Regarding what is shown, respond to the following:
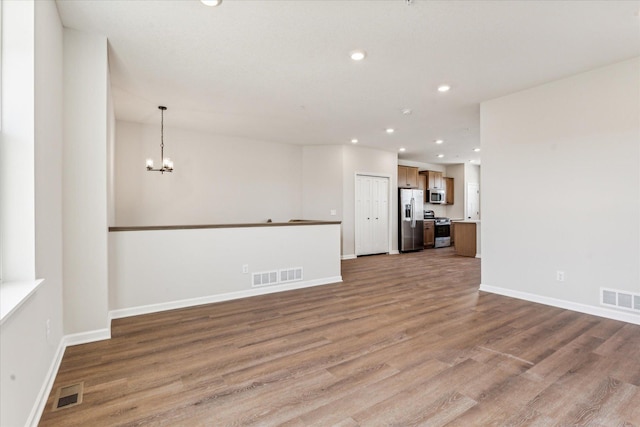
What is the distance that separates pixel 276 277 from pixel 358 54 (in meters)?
3.13

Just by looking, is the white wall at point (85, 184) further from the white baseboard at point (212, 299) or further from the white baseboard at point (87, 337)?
the white baseboard at point (212, 299)

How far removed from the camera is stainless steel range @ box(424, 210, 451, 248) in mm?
9914

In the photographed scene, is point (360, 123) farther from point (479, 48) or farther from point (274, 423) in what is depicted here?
point (274, 423)

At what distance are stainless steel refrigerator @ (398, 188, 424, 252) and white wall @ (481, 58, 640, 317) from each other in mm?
4119

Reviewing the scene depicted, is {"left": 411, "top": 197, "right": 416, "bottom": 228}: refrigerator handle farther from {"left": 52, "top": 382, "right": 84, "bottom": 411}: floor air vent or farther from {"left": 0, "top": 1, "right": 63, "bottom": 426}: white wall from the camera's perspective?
{"left": 52, "top": 382, "right": 84, "bottom": 411}: floor air vent

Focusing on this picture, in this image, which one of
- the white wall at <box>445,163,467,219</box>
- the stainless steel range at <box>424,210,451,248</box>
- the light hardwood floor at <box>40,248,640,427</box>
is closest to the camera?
the light hardwood floor at <box>40,248,640,427</box>

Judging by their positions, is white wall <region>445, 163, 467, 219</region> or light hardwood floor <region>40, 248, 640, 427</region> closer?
light hardwood floor <region>40, 248, 640, 427</region>

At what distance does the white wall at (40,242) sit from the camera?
152 centimetres

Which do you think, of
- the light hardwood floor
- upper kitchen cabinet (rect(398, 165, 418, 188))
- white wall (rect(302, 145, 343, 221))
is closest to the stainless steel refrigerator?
upper kitchen cabinet (rect(398, 165, 418, 188))

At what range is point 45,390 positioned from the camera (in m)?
2.00

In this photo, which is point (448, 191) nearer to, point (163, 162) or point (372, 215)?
point (372, 215)

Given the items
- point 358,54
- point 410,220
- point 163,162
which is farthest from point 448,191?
point 163,162

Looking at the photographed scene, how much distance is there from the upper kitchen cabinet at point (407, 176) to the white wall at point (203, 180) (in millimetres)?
3104

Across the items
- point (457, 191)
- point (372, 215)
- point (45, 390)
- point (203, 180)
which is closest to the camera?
point (45, 390)
